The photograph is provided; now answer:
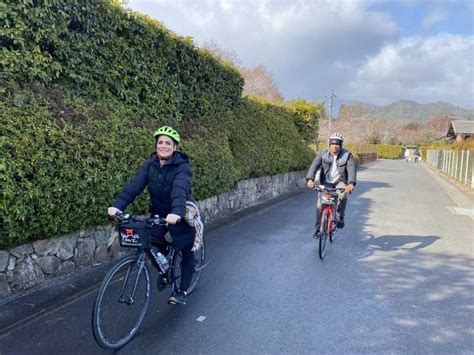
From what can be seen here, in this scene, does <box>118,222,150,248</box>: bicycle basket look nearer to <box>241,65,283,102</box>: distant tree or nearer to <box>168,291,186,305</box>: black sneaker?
<box>168,291,186,305</box>: black sneaker

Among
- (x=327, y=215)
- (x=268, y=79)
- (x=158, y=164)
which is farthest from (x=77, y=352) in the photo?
(x=268, y=79)

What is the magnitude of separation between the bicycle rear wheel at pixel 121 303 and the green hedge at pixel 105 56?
265 centimetres

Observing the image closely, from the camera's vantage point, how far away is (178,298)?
12.5 feet

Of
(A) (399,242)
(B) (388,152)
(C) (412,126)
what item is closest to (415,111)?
(C) (412,126)

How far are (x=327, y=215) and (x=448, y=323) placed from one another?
2.63m

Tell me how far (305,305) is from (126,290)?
2.01 m

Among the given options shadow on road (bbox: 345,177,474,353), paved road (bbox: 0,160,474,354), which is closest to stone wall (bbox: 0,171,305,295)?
paved road (bbox: 0,160,474,354)

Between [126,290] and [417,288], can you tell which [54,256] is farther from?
[417,288]

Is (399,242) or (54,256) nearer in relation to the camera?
(54,256)

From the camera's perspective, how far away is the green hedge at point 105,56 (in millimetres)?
4266

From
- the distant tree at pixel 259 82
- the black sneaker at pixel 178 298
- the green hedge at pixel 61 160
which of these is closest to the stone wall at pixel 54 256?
the green hedge at pixel 61 160

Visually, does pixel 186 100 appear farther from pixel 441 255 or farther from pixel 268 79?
pixel 268 79

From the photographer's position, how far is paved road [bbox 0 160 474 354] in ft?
10.7

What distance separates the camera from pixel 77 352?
3.04 metres
